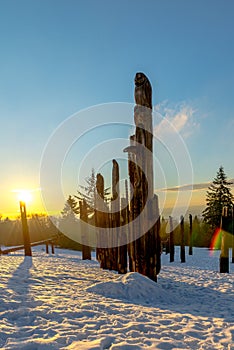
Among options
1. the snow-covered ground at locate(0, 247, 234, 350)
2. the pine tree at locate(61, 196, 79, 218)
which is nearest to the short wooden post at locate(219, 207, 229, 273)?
the snow-covered ground at locate(0, 247, 234, 350)

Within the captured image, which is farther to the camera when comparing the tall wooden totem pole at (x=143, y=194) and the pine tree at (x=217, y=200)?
the pine tree at (x=217, y=200)

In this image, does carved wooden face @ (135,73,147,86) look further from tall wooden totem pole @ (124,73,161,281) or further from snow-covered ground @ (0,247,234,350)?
snow-covered ground @ (0,247,234,350)

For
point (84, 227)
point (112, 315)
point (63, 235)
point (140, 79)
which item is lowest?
point (63, 235)

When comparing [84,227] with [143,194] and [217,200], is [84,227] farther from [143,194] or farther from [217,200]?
[217,200]

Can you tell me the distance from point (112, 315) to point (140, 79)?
17.7 ft

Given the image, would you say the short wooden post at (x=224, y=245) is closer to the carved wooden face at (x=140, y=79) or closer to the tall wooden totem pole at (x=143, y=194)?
the tall wooden totem pole at (x=143, y=194)

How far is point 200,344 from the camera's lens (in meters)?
3.42

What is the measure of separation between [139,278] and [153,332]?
254cm

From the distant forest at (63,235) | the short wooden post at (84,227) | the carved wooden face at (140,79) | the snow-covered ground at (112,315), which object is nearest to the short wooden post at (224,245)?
the snow-covered ground at (112,315)

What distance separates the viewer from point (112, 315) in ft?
14.2

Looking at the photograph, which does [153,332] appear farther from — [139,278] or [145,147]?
[145,147]

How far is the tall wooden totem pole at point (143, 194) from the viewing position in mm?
6871

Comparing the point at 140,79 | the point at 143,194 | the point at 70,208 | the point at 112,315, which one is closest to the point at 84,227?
the point at 143,194

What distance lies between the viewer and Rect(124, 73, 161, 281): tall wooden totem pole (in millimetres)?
6871
